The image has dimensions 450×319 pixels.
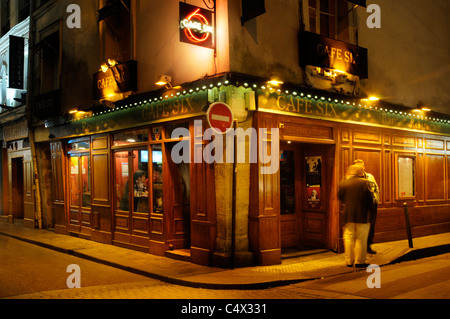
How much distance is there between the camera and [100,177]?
39.9 feet

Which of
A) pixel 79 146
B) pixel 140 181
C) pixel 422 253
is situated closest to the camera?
pixel 422 253

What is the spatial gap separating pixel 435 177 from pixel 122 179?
377 inches

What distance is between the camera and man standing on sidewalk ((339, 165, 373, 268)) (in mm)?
8180

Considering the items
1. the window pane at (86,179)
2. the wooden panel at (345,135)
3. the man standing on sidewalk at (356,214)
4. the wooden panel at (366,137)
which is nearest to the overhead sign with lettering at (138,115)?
the window pane at (86,179)

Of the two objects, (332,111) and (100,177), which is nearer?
(332,111)

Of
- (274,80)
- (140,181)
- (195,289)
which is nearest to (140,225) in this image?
(140,181)

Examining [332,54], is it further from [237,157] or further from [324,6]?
[237,157]

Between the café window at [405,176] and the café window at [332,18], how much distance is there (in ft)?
13.1

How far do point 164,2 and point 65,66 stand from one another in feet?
18.9

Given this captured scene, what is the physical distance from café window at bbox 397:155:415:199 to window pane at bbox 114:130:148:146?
7219mm

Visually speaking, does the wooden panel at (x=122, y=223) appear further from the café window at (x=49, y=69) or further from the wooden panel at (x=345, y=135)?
the café window at (x=49, y=69)

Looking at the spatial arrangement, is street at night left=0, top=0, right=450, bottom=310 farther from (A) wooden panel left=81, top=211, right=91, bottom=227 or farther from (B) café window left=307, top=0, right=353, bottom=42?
(A) wooden panel left=81, top=211, right=91, bottom=227

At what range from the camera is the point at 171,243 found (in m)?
9.78
